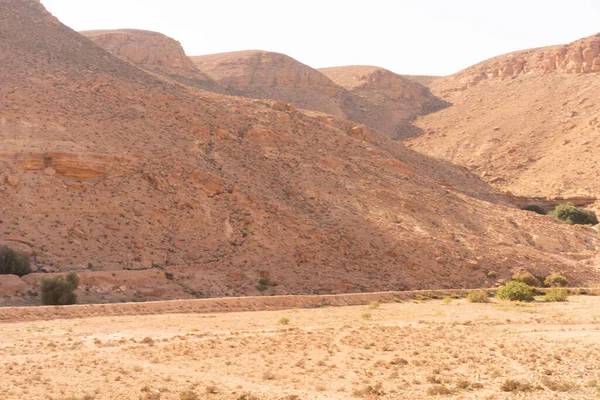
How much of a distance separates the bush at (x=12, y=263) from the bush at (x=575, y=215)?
1219 inches

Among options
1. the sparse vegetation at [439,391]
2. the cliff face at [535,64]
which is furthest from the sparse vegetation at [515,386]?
the cliff face at [535,64]

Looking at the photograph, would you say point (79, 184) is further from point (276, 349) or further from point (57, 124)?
point (276, 349)

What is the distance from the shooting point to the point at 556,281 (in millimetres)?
26719

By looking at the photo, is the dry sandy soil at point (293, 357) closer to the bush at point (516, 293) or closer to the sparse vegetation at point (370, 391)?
the sparse vegetation at point (370, 391)

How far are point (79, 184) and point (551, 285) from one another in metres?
19.5

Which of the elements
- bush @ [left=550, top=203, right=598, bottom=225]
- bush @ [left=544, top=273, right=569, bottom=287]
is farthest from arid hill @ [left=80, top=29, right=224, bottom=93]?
bush @ [left=544, top=273, right=569, bottom=287]

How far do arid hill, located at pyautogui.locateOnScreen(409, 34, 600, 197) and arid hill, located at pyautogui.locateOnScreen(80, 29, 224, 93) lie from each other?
20.6m

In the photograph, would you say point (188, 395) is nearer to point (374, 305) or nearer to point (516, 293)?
point (374, 305)

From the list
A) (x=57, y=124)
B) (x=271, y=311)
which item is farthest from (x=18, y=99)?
(x=271, y=311)

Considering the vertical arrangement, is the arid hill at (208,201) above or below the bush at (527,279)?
above

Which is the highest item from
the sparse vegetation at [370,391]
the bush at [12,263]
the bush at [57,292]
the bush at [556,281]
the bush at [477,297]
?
the bush at [12,263]

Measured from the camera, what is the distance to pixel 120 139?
2677cm

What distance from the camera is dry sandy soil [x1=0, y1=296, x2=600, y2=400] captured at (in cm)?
970

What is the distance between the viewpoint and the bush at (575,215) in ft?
126
